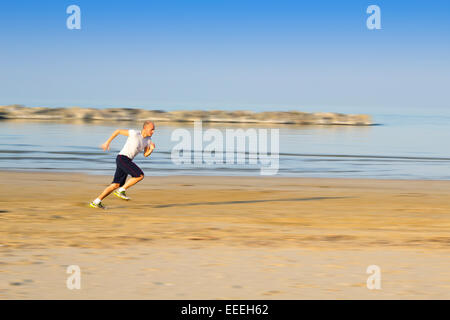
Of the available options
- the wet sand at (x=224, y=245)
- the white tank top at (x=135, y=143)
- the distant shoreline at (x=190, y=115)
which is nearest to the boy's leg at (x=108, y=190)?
the wet sand at (x=224, y=245)

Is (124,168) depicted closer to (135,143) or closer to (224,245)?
(135,143)

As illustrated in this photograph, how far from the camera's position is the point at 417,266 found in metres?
7.18

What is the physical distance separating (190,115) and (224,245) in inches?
4155

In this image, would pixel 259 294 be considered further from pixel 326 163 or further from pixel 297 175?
pixel 326 163

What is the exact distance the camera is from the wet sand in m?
6.19

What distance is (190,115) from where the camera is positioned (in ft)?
372

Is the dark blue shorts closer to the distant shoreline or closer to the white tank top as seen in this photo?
the white tank top

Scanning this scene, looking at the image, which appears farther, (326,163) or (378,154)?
(378,154)

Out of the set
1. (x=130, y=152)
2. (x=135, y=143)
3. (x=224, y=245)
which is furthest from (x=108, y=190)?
(x=224, y=245)

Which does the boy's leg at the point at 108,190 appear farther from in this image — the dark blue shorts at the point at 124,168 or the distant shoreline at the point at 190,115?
the distant shoreline at the point at 190,115

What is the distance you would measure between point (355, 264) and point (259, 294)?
1.70 meters
